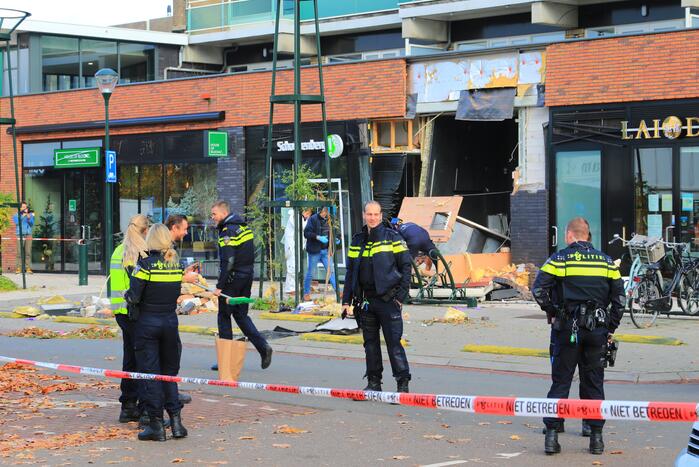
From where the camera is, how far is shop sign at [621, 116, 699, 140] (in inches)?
831

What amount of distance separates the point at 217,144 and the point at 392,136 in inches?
181

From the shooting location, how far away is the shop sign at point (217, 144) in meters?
27.4

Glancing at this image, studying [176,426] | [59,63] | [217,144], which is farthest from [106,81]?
[176,426]

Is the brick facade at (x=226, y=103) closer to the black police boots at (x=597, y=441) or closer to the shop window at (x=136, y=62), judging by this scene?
the shop window at (x=136, y=62)

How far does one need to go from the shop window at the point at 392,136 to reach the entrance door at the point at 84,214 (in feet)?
29.5

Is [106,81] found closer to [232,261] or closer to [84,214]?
[84,214]

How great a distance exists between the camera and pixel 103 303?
2031 centimetres

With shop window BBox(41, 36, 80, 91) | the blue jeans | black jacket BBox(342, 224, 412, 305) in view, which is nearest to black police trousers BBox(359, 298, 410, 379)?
black jacket BBox(342, 224, 412, 305)

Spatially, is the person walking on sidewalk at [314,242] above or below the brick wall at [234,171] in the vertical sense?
below

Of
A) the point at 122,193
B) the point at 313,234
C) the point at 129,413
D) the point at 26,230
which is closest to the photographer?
the point at 129,413

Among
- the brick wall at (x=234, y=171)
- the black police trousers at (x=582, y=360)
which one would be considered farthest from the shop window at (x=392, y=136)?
the black police trousers at (x=582, y=360)

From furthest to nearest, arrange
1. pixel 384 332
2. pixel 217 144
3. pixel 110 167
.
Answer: pixel 217 144
pixel 110 167
pixel 384 332

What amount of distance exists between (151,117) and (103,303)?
32.2ft

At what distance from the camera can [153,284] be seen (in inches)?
355
